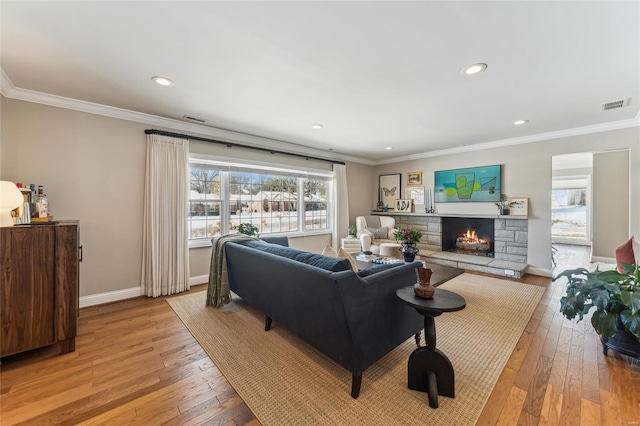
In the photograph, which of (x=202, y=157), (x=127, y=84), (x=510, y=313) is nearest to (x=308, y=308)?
(x=510, y=313)

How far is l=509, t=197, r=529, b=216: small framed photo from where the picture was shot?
4.59 metres

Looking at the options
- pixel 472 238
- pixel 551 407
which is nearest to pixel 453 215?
pixel 472 238

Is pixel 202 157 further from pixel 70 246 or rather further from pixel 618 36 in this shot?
pixel 618 36

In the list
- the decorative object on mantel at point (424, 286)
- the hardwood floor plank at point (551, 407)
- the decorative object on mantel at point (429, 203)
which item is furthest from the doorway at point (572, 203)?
the decorative object on mantel at point (424, 286)

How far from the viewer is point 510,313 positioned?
294cm

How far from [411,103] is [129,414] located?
3737mm

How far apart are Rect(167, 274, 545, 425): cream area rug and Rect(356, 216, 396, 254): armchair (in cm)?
273

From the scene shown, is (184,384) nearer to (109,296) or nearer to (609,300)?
(109,296)

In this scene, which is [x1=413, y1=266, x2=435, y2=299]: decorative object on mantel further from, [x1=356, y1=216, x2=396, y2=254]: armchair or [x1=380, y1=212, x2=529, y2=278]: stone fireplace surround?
[x1=380, y1=212, x2=529, y2=278]: stone fireplace surround

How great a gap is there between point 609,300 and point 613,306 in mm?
72

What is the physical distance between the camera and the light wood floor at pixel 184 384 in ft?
5.02

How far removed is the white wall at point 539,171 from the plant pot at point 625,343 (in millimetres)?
2756

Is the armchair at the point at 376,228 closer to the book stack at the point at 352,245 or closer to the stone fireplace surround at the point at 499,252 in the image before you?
the book stack at the point at 352,245

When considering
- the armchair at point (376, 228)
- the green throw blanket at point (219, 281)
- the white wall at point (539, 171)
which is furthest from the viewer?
the armchair at point (376, 228)
